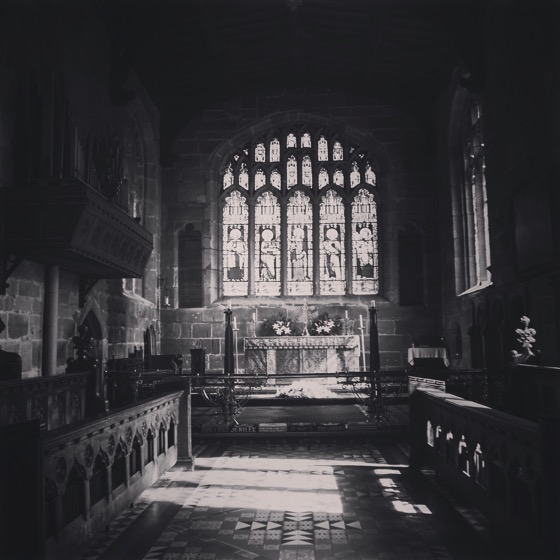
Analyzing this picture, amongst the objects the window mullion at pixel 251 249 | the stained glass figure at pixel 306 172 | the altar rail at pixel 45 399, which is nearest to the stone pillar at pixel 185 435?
the altar rail at pixel 45 399

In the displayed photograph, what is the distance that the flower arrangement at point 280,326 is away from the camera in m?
12.9

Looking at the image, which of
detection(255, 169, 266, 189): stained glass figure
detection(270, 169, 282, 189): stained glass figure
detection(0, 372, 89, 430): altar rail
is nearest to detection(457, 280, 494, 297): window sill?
detection(270, 169, 282, 189): stained glass figure

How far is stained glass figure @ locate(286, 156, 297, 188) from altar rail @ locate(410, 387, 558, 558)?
30.7 ft

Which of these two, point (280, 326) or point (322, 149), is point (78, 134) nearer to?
point (280, 326)

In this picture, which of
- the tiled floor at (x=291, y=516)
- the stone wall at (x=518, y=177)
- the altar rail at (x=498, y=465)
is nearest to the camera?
the altar rail at (x=498, y=465)

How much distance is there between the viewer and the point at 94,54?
30.9 ft

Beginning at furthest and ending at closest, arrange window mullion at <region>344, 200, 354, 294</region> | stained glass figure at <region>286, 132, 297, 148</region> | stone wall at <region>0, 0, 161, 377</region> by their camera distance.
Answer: stained glass figure at <region>286, 132, 297, 148</region>
window mullion at <region>344, 200, 354, 294</region>
stone wall at <region>0, 0, 161, 377</region>

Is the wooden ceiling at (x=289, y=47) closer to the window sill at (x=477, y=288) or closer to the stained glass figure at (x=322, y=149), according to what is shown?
the stained glass figure at (x=322, y=149)

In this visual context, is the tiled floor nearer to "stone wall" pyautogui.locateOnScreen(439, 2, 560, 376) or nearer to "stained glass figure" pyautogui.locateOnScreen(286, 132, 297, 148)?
"stone wall" pyautogui.locateOnScreen(439, 2, 560, 376)

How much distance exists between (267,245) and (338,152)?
2.60 meters

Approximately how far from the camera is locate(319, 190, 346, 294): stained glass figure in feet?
44.6

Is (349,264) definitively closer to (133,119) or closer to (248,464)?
(133,119)

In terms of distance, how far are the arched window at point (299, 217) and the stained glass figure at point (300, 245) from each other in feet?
0.07

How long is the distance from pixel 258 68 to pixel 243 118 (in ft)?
4.20
